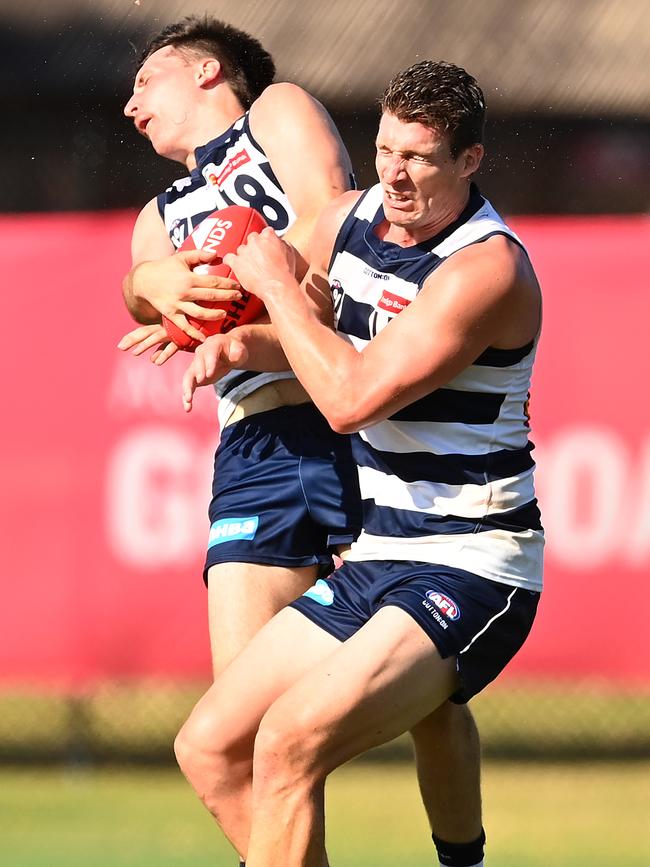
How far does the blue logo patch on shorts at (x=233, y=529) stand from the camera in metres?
3.79

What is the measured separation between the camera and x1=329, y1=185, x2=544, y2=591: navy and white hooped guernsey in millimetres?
3277

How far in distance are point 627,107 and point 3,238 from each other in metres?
2.83

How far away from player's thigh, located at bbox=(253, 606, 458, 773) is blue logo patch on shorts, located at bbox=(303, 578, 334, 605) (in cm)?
21

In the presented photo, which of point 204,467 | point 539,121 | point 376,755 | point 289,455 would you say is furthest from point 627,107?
point 289,455

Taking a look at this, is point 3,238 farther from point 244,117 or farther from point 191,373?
point 191,373

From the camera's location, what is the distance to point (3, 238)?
18.9ft

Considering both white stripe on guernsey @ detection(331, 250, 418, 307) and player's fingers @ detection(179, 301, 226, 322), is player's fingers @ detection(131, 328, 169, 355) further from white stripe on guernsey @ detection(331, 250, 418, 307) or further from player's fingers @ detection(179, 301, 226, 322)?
white stripe on guernsey @ detection(331, 250, 418, 307)

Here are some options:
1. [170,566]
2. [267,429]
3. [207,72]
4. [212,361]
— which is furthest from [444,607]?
[170,566]

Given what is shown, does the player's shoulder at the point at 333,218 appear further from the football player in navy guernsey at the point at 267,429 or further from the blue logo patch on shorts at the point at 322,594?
the blue logo patch on shorts at the point at 322,594


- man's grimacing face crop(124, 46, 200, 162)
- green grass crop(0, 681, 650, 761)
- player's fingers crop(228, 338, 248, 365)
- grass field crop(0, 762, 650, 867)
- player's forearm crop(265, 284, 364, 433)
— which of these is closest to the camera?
player's forearm crop(265, 284, 364, 433)

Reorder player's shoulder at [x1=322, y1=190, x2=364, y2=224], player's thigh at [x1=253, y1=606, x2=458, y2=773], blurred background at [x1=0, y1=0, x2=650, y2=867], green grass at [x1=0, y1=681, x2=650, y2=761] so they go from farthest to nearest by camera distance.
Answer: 1. green grass at [x1=0, y1=681, x2=650, y2=761]
2. blurred background at [x1=0, y1=0, x2=650, y2=867]
3. player's shoulder at [x1=322, y1=190, x2=364, y2=224]
4. player's thigh at [x1=253, y1=606, x2=458, y2=773]

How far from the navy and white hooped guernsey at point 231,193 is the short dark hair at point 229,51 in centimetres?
23

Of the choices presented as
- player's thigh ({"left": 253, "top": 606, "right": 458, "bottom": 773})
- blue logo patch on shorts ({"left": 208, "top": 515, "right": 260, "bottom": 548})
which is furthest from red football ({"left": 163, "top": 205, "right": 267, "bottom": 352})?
player's thigh ({"left": 253, "top": 606, "right": 458, "bottom": 773})

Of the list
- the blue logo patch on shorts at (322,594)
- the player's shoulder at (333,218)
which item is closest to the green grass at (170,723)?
the blue logo patch on shorts at (322,594)
